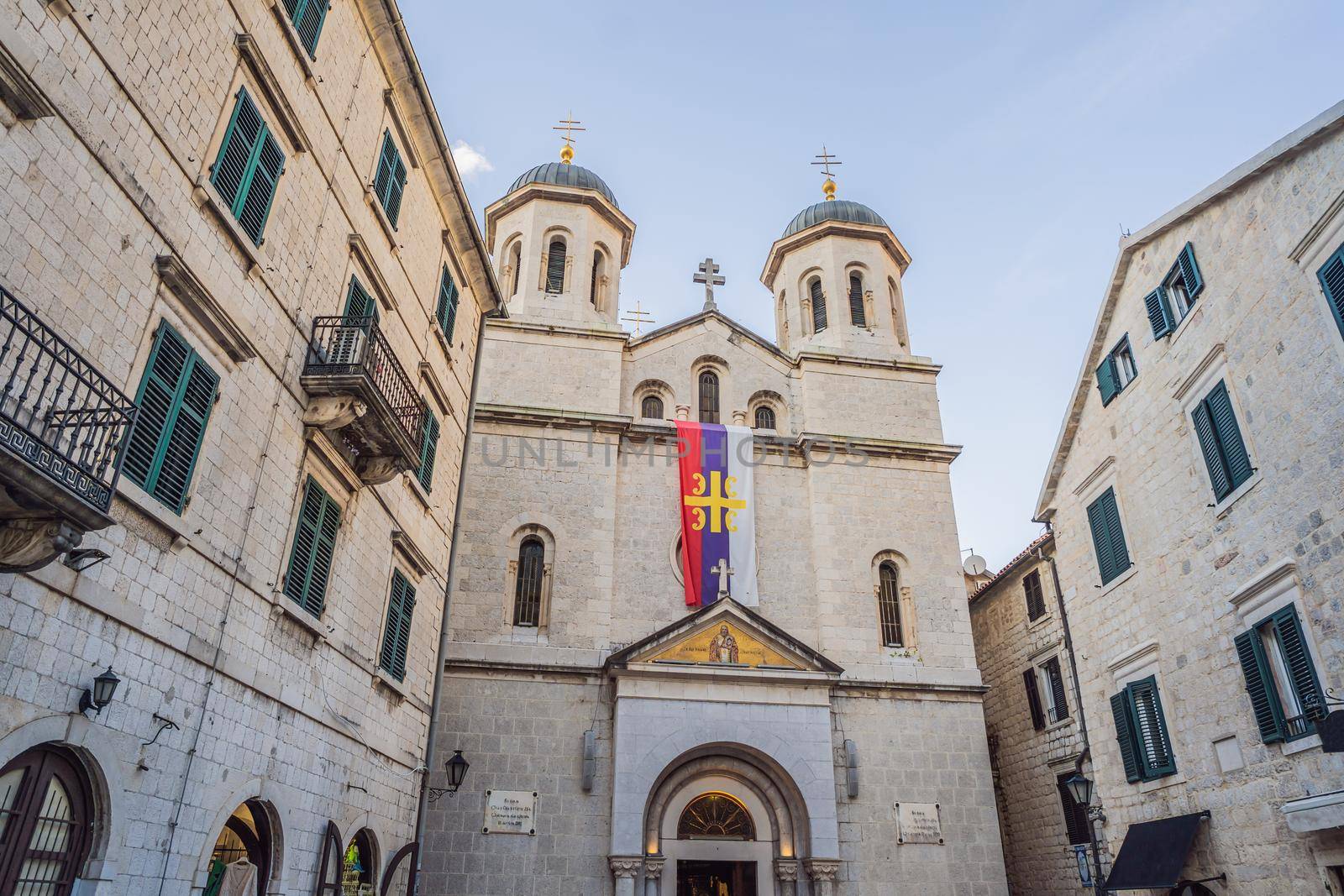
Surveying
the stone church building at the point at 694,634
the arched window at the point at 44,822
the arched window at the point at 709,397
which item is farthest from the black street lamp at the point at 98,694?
the arched window at the point at 709,397

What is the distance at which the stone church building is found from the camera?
17.9m

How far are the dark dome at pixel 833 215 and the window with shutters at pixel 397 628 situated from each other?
17.1m

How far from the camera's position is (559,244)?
25703mm

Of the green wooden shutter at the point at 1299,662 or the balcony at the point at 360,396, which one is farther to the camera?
the green wooden shutter at the point at 1299,662

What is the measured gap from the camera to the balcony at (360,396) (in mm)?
11094

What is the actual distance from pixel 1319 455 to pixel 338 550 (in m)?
12.4

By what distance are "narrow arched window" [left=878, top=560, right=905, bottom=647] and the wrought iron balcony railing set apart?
12.4m

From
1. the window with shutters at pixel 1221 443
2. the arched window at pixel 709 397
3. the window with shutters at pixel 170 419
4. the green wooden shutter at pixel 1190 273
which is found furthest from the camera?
the arched window at pixel 709 397

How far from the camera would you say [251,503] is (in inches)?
389

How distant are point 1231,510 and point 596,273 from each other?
17162 mm

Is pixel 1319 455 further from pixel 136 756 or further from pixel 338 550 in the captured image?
pixel 136 756

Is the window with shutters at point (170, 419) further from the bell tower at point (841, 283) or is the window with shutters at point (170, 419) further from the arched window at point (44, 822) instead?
the bell tower at point (841, 283)

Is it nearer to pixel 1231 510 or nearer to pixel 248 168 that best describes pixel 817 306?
pixel 1231 510

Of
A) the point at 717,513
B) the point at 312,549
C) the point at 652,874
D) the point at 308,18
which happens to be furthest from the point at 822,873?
the point at 308,18
